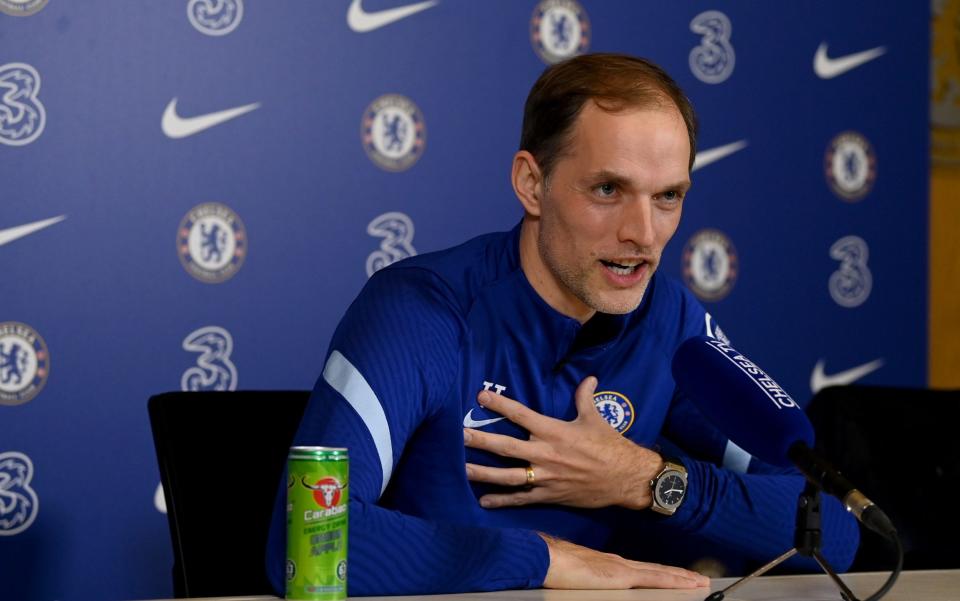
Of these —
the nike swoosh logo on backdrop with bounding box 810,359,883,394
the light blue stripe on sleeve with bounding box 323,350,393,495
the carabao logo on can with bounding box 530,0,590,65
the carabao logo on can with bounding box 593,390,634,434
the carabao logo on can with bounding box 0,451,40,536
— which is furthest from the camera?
the nike swoosh logo on backdrop with bounding box 810,359,883,394

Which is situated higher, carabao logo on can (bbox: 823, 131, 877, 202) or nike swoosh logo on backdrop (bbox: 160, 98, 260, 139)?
nike swoosh logo on backdrop (bbox: 160, 98, 260, 139)

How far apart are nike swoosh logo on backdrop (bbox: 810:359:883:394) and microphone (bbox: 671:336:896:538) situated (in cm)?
205

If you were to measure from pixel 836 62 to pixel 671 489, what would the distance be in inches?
81.9

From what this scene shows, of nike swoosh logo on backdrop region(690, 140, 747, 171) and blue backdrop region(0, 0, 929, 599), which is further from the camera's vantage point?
nike swoosh logo on backdrop region(690, 140, 747, 171)

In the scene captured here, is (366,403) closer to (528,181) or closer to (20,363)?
(528,181)

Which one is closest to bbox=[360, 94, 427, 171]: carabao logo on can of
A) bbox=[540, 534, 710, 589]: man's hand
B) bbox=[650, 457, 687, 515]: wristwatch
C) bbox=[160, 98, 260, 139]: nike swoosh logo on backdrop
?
bbox=[160, 98, 260, 139]: nike swoosh logo on backdrop

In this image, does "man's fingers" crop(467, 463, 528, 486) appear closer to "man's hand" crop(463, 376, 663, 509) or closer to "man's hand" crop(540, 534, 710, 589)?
"man's hand" crop(463, 376, 663, 509)

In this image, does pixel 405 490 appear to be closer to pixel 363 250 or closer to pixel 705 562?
pixel 705 562

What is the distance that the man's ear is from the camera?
63.7 inches

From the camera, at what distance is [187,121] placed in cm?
257

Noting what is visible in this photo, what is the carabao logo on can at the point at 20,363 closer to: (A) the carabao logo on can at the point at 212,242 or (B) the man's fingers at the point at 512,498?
(A) the carabao logo on can at the point at 212,242

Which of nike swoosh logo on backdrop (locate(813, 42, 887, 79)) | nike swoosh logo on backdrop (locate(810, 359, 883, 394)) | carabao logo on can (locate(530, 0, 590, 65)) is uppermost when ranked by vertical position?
carabao logo on can (locate(530, 0, 590, 65))

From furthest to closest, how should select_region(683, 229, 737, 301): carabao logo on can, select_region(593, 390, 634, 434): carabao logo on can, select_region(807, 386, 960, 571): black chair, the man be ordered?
1. select_region(683, 229, 737, 301): carabao logo on can
2. select_region(807, 386, 960, 571): black chair
3. select_region(593, 390, 634, 434): carabao logo on can
4. the man

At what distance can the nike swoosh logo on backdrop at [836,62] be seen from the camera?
3248 mm
